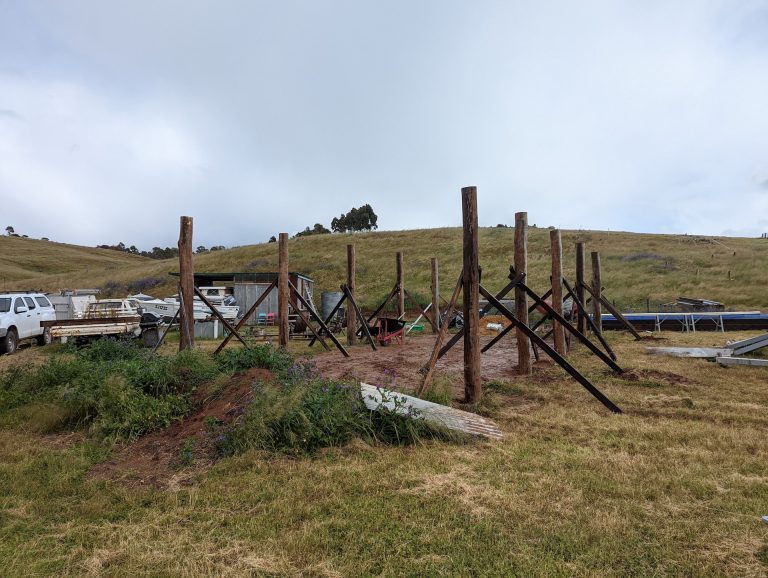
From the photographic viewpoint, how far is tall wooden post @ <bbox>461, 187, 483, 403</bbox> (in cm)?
686

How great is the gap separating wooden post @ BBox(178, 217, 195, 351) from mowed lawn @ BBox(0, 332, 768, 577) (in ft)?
14.8

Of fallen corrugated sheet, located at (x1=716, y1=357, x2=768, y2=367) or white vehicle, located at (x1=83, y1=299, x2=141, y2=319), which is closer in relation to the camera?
fallen corrugated sheet, located at (x1=716, y1=357, x2=768, y2=367)

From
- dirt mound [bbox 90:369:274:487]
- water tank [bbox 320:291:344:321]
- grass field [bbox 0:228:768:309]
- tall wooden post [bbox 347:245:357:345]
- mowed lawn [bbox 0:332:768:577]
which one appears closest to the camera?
mowed lawn [bbox 0:332:768:577]

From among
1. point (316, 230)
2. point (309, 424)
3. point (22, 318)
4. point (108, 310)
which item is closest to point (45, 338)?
point (22, 318)

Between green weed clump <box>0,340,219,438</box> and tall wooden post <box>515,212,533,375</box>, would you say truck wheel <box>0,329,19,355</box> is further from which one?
tall wooden post <box>515,212,533,375</box>

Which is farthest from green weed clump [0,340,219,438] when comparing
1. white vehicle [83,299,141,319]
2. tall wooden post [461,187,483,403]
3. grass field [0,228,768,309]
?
grass field [0,228,768,309]

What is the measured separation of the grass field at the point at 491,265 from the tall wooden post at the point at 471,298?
20.1 m

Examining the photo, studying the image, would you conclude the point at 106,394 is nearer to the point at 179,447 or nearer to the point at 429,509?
the point at 179,447

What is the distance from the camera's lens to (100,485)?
4254mm

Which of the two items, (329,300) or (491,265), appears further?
(491,265)

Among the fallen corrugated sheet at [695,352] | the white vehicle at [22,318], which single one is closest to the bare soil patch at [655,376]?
the fallen corrugated sheet at [695,352]

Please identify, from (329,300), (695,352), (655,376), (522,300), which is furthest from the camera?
(329,300)

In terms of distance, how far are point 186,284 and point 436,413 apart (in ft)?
22.9

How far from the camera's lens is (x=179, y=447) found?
5.14 metres
